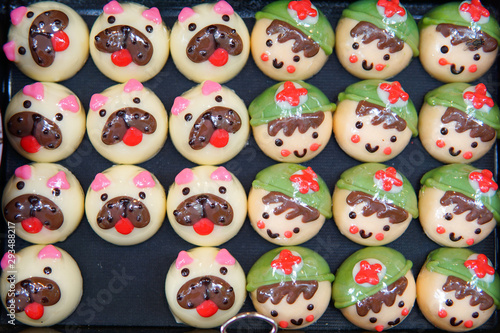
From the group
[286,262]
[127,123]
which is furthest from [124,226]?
[286,262]

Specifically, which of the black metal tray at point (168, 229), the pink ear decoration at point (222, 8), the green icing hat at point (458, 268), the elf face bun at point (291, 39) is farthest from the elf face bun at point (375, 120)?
the pink ear decoration at point (222, 8)

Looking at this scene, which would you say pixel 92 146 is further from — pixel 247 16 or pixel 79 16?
pixel 247 16

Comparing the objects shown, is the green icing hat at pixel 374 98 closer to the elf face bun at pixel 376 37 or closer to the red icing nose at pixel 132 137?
the elf face bun at pixel 376 37

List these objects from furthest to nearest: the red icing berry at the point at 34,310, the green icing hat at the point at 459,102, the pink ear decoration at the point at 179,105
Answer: the green icing hat at the point at 459,102 → the pink ear decoration at the point at 179,105 → the red icing berry at the point at 34,310

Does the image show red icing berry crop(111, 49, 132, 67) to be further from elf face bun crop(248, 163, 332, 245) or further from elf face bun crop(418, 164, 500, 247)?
elf face bun crop(418, 164, 500, 247)

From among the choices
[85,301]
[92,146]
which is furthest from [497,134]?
[85,301]
